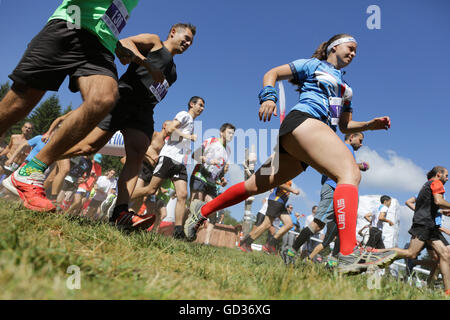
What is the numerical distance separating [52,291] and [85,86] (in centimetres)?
198

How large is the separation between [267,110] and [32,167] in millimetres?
2023

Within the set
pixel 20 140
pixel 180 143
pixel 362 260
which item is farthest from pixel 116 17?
pixel 20 140

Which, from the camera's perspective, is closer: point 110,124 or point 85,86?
point 85,86

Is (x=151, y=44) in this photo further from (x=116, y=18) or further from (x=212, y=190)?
(x=212, y=190)

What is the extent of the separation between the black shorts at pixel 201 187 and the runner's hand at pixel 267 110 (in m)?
4.26

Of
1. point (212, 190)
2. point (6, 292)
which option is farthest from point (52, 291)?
point (212, 190)

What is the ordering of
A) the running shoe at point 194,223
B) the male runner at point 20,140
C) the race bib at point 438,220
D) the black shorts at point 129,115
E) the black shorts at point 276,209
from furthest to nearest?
the male runner at point 20,140, the black shorts at point 276,209, the race bib at point 438,220, the running shoe at point 194,223, the black shorts at point 129,115

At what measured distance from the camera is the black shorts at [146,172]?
615cm

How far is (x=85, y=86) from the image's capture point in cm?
249

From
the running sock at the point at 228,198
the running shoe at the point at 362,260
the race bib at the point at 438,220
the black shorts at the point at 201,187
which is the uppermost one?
the black shorts at the point at 201,187

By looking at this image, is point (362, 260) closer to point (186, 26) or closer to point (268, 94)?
point (268, 94)

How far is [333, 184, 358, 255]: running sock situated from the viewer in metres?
2.24

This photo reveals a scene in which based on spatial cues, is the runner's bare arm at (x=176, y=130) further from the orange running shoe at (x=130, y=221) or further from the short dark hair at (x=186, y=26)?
the orange running shoe at (x=130, y=221)

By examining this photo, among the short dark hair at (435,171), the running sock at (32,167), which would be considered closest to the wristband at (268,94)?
the running sock at (32,167)
